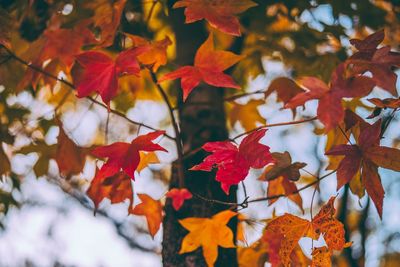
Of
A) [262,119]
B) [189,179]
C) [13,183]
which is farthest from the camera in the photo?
[13,183]

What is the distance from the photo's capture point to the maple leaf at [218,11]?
3.59 ft

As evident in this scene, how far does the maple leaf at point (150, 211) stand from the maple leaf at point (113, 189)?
0.15 feet

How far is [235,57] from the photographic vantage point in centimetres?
113

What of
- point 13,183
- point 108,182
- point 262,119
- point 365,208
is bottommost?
point 365,208

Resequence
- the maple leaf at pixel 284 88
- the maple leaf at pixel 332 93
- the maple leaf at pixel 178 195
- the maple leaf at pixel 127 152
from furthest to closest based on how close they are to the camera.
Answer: the maple leaf at pixel 284 88 → the maple leaf at pixel 178 195 → the maple leaf at pixel 127 152 → the maple leaf at pixel 332 93

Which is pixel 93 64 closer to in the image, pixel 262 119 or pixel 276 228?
pixel 276 228

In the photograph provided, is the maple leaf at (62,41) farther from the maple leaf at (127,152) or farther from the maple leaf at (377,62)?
the maple leaf at (377,62)

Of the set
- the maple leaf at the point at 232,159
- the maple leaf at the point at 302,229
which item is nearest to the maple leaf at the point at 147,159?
the maple leaf at the point at 232,159

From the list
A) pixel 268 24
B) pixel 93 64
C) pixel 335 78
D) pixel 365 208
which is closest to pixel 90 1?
pixel 93 64

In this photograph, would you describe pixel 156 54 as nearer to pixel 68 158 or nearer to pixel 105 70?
pixel 105 70

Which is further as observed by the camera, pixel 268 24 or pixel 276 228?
pixel 268 24

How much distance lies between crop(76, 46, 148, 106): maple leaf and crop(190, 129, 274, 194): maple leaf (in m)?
0.26

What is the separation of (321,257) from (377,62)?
18.6 inches

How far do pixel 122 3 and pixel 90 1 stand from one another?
0.36 m
